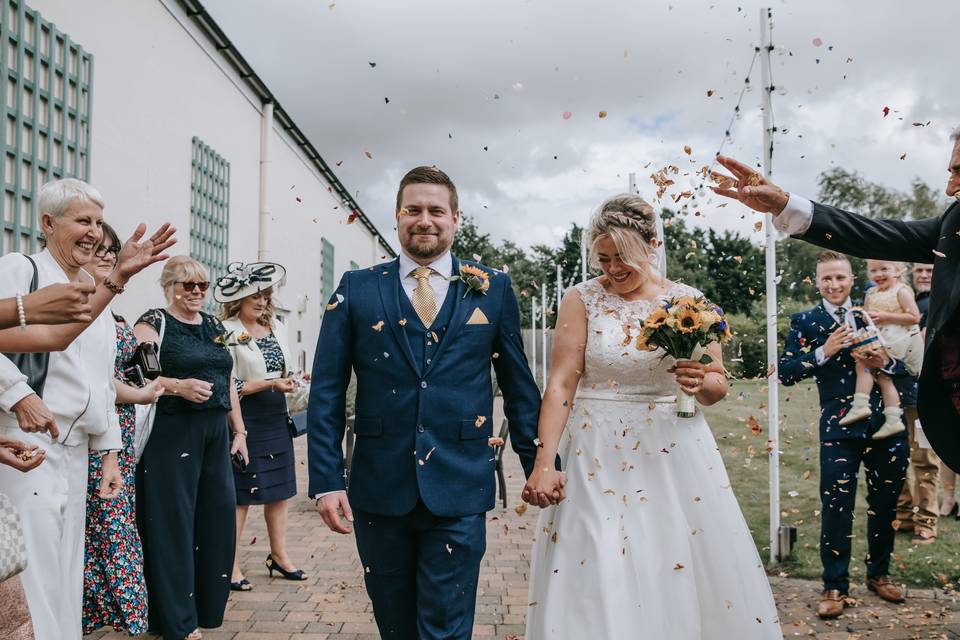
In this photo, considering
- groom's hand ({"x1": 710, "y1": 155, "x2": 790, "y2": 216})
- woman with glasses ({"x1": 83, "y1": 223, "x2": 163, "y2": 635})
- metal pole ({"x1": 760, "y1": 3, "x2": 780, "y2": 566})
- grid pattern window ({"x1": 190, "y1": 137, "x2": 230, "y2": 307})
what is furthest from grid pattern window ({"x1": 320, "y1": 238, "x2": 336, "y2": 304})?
groom's hand ({"x1": 710, "y1": 155, "x2": 790, "y2": 216})

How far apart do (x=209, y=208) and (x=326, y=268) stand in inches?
444

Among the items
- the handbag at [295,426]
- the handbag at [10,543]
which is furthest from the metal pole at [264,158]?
the handbag at [10,543]

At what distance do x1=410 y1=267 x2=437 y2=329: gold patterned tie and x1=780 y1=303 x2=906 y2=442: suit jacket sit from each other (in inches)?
126

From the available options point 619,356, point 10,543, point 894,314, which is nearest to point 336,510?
point 10,543

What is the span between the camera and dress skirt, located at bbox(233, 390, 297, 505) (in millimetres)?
5715

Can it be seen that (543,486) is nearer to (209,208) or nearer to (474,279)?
(474,279)

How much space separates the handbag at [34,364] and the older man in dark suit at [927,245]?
2.90 m

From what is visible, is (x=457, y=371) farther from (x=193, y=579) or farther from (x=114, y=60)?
(x=114, y=60)

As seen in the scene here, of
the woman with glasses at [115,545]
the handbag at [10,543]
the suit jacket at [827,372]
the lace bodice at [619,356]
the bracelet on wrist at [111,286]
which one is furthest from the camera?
the suit jacket at [827,372]

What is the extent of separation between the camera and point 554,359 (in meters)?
3.82

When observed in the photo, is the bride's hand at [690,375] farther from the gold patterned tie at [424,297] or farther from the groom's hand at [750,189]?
the gold patterned tie at [424,297]

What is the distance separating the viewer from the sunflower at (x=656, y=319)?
3439 mm

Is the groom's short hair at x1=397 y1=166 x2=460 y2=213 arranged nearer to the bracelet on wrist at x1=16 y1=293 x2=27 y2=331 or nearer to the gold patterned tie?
the gold patterned tie

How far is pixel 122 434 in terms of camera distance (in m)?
4.39
